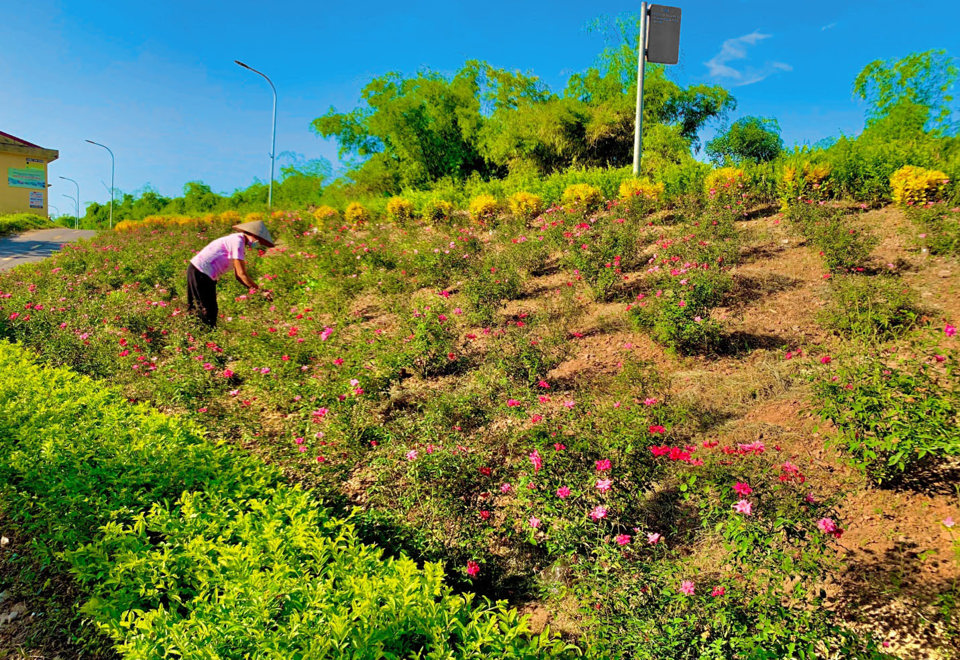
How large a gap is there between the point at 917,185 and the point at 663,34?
5819 millimetres

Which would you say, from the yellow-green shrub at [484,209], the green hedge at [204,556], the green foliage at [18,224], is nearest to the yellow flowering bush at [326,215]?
the yellow-green shrub at [484,209]

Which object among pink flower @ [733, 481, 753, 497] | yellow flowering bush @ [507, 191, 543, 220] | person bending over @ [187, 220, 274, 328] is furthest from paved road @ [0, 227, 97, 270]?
pink flower @ [733, 481, 753, 497]

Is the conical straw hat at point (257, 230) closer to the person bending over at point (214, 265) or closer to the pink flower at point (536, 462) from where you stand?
the person bending over at point (214, 265)

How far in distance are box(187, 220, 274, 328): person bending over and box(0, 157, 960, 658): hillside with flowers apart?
359 mm

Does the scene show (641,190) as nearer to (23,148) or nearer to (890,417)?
(890,417)

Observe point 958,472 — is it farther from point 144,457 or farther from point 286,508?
point 144,457

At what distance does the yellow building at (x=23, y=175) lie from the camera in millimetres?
29703

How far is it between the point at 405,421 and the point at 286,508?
1.21 metres

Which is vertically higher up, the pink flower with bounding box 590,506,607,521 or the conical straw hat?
the conical straw hat

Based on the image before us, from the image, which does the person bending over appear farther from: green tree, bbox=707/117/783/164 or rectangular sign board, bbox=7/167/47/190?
rectangular sign board, bbox=7/167/47/190

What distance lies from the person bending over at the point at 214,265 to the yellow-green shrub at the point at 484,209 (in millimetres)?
4025

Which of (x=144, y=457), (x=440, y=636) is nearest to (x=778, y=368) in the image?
(x=440, y=636)

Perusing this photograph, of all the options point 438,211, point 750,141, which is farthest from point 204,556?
point 750,141

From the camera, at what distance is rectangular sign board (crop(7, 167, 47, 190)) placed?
1183 inches
